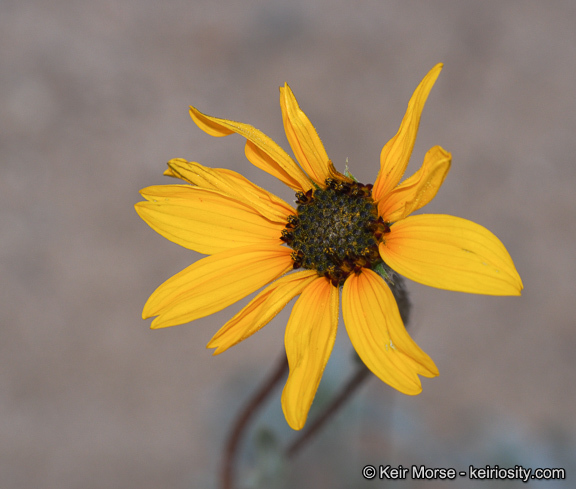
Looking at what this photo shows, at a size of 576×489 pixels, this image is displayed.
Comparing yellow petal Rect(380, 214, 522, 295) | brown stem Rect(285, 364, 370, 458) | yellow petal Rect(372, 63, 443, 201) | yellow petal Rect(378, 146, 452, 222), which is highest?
yellow petal Rect(372, 63, 443, 201)

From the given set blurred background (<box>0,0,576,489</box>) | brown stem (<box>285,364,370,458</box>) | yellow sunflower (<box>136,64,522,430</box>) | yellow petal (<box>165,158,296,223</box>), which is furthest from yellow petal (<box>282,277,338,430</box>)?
blurred background (<box>0,0,576,489</box>)

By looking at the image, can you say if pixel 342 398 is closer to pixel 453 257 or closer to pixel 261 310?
pixel 261 310

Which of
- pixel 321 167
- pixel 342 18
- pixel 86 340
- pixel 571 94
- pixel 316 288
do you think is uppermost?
pixel 342 18


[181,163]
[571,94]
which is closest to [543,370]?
[571,94]

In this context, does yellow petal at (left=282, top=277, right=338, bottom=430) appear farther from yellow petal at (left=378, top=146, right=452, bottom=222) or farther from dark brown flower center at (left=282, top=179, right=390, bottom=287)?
yellow petal at (left=378, top=146, right=452, bottom=222)

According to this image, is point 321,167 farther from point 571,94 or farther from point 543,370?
point 571,94

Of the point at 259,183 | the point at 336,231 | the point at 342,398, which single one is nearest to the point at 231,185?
the point at 336,231
